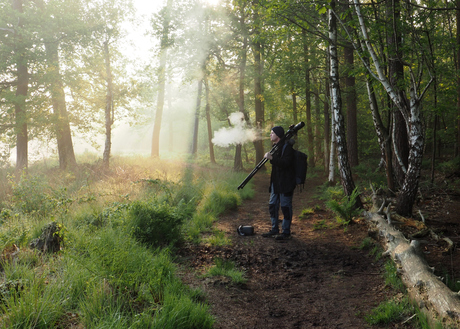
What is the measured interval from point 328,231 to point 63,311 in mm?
5821

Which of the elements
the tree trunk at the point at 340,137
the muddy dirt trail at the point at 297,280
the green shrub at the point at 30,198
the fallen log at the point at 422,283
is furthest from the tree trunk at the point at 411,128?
the green shrub at the point at 30,198

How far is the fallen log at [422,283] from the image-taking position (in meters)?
2.81

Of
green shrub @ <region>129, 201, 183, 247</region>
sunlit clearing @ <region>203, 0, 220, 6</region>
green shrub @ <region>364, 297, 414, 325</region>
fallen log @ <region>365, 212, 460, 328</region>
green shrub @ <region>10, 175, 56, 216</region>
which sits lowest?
green shrub @ <region>364, 297, 414, 325</region>

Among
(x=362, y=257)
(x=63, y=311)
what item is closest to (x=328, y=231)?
(x=362, y=257)

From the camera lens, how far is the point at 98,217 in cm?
568

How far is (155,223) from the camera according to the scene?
18.4ft

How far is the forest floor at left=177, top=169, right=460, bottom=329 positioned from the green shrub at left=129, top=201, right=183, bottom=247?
0.41m

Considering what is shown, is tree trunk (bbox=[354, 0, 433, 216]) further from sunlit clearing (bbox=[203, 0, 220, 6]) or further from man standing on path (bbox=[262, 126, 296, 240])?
sunlit clearing (bbox=[203, 0, 220, 6])

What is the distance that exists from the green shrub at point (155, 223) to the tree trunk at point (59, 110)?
38.1 feet

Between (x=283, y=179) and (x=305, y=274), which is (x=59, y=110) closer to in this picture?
(x=283, y=179)

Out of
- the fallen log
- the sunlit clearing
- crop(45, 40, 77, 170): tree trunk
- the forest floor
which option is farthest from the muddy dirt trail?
the sunlit clearing

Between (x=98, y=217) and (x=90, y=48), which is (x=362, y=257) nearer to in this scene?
(x=98, y=217)

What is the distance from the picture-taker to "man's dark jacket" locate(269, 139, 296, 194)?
21.5 feet

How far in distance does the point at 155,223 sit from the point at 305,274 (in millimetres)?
2848
